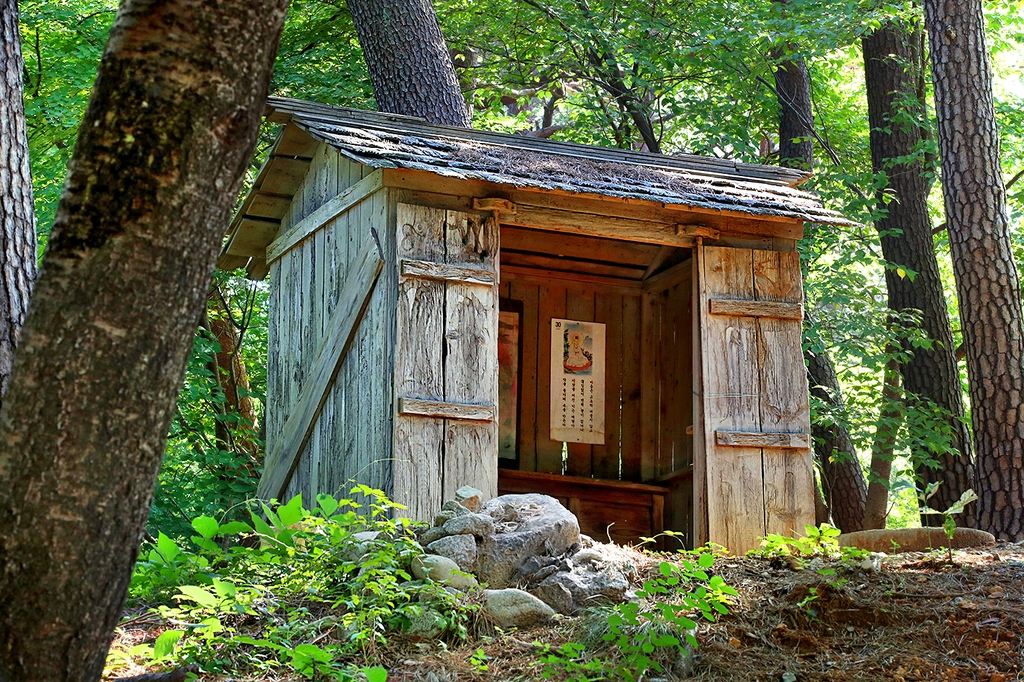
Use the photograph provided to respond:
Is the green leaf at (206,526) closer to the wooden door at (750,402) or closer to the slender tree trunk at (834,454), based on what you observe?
the wooden door at (750,402)

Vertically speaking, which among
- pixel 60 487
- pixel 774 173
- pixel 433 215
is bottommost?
pixel 60 487

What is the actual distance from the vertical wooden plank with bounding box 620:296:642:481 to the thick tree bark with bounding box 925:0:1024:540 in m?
2.73

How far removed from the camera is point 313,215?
326 inches

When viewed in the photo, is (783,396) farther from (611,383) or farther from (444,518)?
(444,518)

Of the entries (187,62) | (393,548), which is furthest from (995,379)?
(187,62)

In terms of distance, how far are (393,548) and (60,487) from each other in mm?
2815

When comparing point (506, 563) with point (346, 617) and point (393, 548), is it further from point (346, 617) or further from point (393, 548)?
point (346, 617)

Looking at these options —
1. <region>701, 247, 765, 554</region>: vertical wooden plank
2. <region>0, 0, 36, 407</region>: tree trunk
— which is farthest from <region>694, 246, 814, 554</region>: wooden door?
<region>0, 0, 36, 407</region>: tree trunk

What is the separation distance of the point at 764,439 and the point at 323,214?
3.48m

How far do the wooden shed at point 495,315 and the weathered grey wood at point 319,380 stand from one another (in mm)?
19

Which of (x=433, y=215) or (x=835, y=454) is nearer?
(x=433, y=215)

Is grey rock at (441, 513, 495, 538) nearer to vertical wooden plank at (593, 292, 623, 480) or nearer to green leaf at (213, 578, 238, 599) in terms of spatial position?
green leaf at (213, 578, 238, 599)

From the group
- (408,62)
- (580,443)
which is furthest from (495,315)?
(408,62)

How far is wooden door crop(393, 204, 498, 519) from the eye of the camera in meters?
6.73
